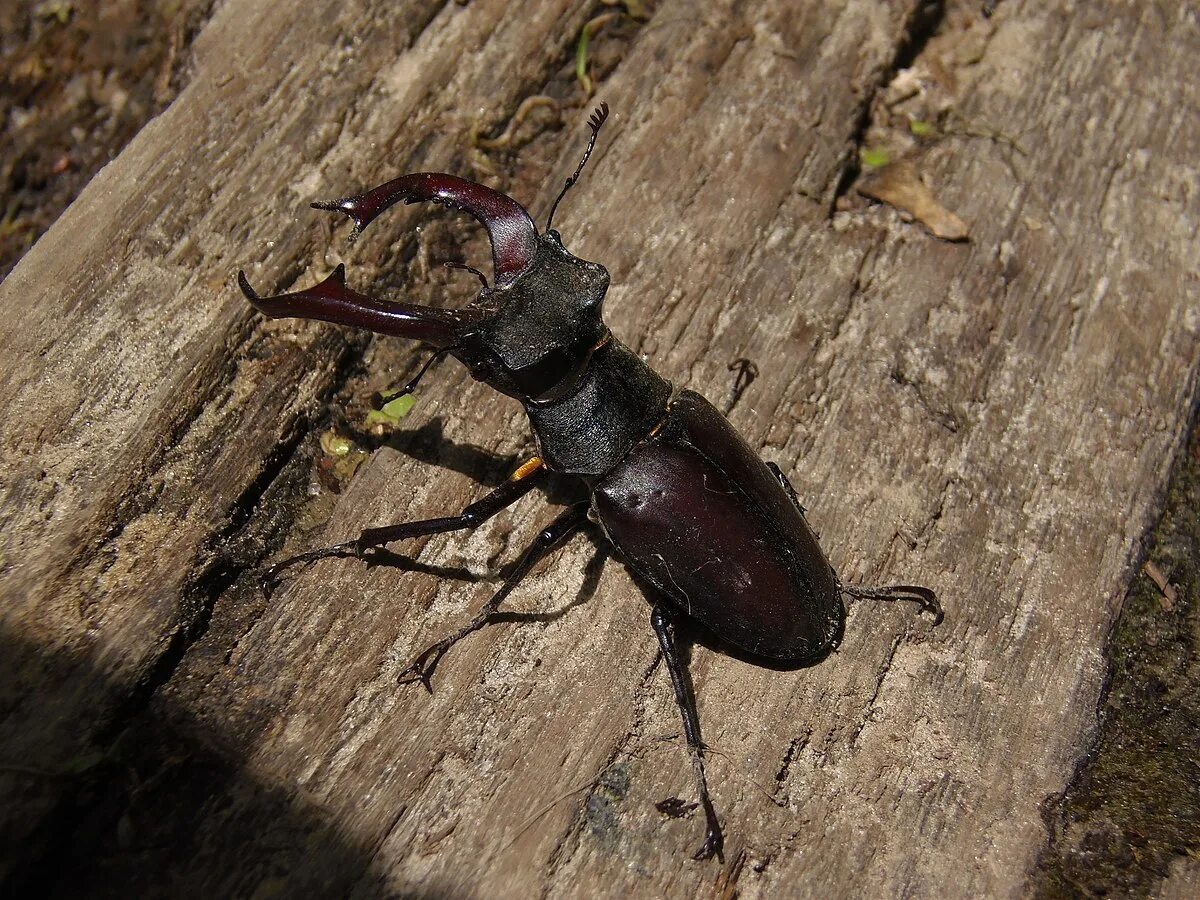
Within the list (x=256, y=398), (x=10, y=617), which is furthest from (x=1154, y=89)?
(x=10, y=617)

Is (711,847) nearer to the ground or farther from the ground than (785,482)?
nearer to the ground

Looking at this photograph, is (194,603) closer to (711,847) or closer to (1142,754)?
(711,847)

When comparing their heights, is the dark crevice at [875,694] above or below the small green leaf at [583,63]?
below

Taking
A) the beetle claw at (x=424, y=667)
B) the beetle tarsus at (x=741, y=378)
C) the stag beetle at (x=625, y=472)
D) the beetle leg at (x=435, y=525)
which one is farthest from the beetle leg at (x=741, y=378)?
the beetle claw at (x=424, y=667)

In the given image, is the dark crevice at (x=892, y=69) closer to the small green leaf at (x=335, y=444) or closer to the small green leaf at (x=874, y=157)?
the small green leaf at (x=874, y=157)

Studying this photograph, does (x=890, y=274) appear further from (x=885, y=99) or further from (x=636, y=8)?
(x=636, y=8)

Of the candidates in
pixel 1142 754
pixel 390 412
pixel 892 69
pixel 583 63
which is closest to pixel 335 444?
pixel 390 412

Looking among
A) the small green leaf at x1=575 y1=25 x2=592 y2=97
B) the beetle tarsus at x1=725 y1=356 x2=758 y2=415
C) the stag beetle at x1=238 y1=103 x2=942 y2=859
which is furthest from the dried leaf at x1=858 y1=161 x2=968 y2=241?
the stag beetle at x1=238 y1=103 x2=942 y2=859

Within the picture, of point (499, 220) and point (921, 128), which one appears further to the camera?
point (921, 128)
